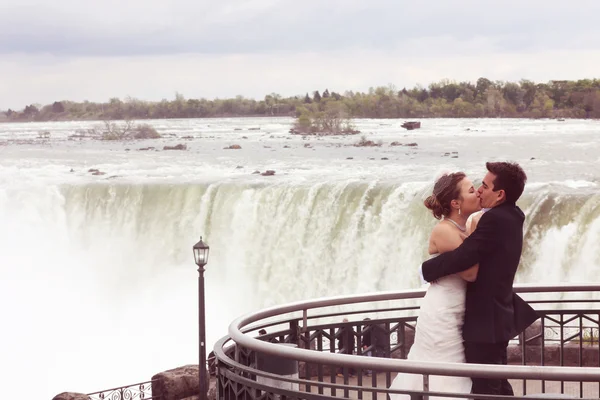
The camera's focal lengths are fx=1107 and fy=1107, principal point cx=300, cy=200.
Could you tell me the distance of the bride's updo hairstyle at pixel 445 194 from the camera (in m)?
5.00

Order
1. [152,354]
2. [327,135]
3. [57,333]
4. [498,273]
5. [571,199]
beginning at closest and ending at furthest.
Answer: [498,273]
[571,199]
[152,354]
[57,333]
[327,135]

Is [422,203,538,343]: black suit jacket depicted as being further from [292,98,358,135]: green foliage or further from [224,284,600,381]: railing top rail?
[292,98,358,135]: green foliage

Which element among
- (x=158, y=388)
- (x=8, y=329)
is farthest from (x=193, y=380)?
(x=8, y=329)

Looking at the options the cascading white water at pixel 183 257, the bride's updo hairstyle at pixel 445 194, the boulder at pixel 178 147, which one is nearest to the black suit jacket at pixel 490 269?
the bride's updo hairstyle at pixel 445 194

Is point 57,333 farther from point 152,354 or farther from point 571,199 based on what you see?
point 571,199

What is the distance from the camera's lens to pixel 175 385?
15000 mm

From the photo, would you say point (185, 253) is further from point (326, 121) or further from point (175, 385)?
point (326, 121)

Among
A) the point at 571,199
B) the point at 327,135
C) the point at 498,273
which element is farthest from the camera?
the point at 327,135

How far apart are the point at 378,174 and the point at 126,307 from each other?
47.8 feet

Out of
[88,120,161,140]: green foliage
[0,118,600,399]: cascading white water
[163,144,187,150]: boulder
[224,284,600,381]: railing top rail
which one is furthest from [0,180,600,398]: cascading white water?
[88,120,161,140]: green foliage

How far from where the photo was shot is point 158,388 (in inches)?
573

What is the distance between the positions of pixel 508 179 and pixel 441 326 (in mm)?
727

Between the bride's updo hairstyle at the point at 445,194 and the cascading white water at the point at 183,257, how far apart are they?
19.8 m

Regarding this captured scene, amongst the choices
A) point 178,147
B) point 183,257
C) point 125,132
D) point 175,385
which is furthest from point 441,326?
point 125,132
